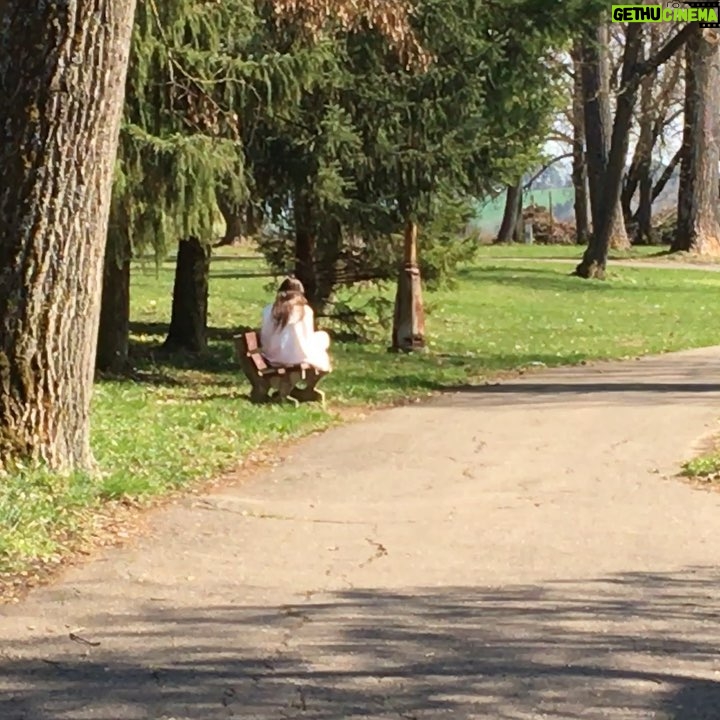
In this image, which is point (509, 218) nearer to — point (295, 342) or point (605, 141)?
point (605, 141)

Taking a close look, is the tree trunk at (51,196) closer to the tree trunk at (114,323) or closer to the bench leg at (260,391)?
the bench leg at (260,391)

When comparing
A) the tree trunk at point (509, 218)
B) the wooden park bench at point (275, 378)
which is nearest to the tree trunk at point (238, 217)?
the wooden park bench at point (275, 378)

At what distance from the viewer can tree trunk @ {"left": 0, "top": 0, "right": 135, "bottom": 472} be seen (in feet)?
30.8

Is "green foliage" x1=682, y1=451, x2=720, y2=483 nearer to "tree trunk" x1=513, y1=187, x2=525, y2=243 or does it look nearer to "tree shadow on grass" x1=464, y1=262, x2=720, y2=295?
"tree shadow on grass" x1=464, y1=262, x2=720, y2=295

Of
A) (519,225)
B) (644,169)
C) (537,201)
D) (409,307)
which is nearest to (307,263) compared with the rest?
(409,307)

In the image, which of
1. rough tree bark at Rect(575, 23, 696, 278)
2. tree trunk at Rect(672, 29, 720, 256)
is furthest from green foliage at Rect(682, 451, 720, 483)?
tree trunk at Rect(672, 29, 720, 256)

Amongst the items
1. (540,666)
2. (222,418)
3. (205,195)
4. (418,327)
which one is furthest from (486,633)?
(418,327)

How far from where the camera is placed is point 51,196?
31.1 ft

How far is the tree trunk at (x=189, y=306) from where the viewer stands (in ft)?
63.7

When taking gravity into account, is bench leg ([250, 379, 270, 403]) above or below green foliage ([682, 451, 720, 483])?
above

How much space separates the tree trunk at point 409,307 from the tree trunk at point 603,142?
10216 mm

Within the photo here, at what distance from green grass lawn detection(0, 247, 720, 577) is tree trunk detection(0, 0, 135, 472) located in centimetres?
48

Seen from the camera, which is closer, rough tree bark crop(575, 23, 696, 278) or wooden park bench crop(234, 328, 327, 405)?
wooden park bench crop(234, 328, 327, 405)

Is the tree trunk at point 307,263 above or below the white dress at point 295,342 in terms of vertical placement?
above
